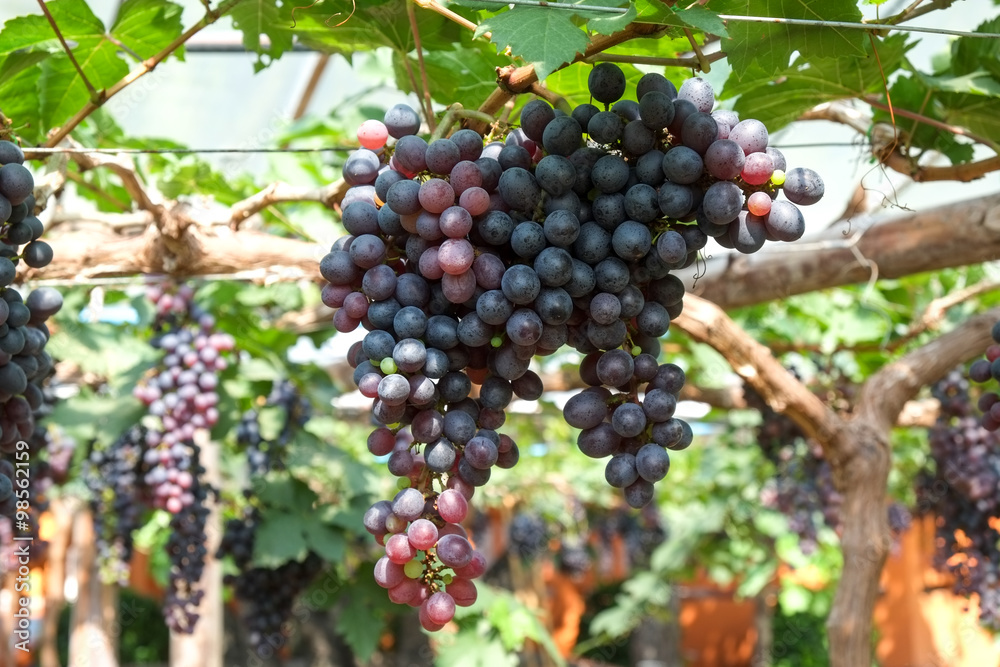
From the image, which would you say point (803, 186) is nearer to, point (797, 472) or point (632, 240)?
point (632, 240)

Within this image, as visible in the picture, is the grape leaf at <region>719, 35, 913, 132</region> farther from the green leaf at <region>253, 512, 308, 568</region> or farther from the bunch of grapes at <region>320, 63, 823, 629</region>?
the green leaf at <region>253, 512, 308, 568</region>

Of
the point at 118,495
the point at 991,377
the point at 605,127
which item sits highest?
the point at 605,127

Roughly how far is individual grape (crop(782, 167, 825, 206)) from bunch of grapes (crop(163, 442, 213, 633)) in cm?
208

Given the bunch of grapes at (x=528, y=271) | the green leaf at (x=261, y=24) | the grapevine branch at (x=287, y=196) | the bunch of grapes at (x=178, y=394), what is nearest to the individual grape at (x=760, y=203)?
the bunch of grapes at (x=528, y=271)

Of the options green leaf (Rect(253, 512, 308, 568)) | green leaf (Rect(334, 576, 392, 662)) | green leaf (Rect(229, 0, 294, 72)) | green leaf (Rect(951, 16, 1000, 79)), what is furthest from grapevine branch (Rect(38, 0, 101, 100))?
green leaf (Rect(334, 576, 392, 662))

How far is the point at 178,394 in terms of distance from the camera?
99.9 inches

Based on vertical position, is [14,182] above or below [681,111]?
below

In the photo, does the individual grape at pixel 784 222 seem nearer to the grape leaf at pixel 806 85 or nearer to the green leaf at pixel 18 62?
the grape leaf at pixel 806 85

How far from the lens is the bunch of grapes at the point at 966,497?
2830mm

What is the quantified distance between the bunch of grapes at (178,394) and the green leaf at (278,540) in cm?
27

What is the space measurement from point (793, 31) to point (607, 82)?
30 centimetres

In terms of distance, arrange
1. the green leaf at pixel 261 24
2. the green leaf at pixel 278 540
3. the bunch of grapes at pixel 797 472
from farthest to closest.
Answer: the bunch of grapes at pixel 797 472 → the green leaf at pixel 278 540 → the green leaf at pixel 261 24

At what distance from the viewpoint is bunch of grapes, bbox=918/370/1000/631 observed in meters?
2.83

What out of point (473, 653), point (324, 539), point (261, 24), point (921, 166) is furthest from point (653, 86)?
point (473, 653)
